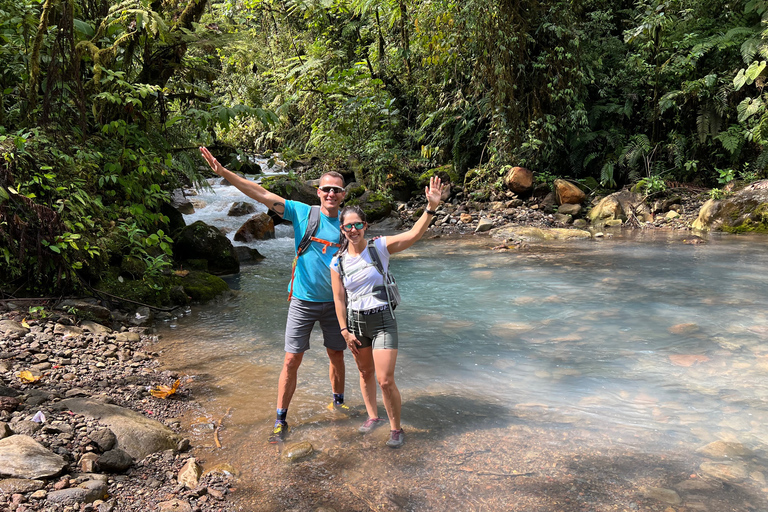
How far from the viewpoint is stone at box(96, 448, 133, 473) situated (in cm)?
351

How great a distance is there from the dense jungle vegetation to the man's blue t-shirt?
3711 mm

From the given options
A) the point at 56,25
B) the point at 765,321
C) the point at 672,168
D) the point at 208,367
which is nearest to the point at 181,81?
the point at 56,25

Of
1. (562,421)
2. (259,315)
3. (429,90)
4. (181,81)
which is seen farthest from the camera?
(429,90)

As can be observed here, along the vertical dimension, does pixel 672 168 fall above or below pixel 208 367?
above

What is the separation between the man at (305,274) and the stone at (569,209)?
1279 cm

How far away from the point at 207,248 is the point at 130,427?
23.1ft

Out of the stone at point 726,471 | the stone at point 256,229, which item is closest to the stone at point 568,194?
the stone at point 256,229

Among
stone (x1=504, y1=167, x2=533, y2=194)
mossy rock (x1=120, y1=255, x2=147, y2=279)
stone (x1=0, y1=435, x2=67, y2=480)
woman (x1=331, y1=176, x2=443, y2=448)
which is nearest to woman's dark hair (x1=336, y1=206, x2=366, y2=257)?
woman (x1=331, y1=176, x2=443, y2=448)

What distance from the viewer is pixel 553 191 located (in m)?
16.4

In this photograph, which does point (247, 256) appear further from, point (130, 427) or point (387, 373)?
point (387, 373)

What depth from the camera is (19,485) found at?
3033mm

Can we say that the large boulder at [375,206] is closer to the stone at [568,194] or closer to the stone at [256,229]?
the stone at [256,229]

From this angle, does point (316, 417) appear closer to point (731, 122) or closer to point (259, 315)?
point (259, 315)

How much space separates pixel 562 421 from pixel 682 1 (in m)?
16.2
